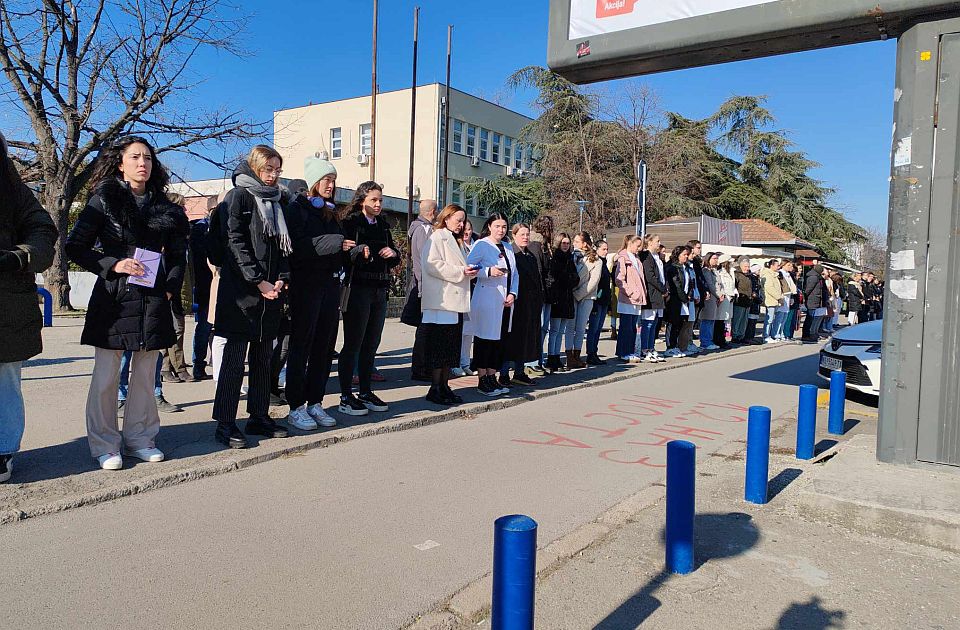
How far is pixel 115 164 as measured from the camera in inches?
184

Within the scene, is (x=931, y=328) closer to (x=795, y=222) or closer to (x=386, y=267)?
(x=386, y=267)

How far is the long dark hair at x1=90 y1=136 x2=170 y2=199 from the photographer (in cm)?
462

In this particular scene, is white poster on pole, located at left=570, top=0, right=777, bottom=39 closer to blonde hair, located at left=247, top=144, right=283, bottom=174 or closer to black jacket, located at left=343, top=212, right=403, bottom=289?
black jacket, located at left=343, top=212, right=403, bottom=289

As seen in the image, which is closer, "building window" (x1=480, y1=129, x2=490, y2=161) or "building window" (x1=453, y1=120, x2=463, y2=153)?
"building window" (x1=453, y1=120, x2=463, y2=153)

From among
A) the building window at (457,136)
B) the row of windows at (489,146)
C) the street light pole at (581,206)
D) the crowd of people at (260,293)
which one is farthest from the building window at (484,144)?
the crowd of people at (260,293)

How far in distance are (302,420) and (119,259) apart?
6.46ft

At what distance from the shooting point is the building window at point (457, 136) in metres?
43.8

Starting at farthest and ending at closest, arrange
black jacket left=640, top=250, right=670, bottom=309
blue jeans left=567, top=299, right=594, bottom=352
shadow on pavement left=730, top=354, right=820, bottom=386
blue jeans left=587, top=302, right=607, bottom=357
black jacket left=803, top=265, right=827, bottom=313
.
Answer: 1. black jacket left=803, top=265, right=827, bottom=313
2. black jacket left=640, top=250, right=670, bottom=309
3. blue jeans left=587, top=302, right=607, bottom=357
4. shadow on pavement left=730, top=354, right=820, bottom=386
5. blue jeans left=567, top=299, right=594, bottom=352

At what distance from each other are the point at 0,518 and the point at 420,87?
4158 centimetres

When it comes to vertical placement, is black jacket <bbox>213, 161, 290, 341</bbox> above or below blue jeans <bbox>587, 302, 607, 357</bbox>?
above

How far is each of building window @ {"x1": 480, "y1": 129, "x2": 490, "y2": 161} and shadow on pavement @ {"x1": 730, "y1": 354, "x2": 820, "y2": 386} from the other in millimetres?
34455

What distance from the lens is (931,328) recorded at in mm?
4961

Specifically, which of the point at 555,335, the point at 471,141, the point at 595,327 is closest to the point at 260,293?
the point at 555,335

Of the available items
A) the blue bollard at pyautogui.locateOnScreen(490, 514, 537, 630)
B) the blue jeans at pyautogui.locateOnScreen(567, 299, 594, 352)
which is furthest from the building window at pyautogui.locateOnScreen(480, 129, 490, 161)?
the blue bollard at pyautogui.locateOnScreen(490, 514, 537, 630)
